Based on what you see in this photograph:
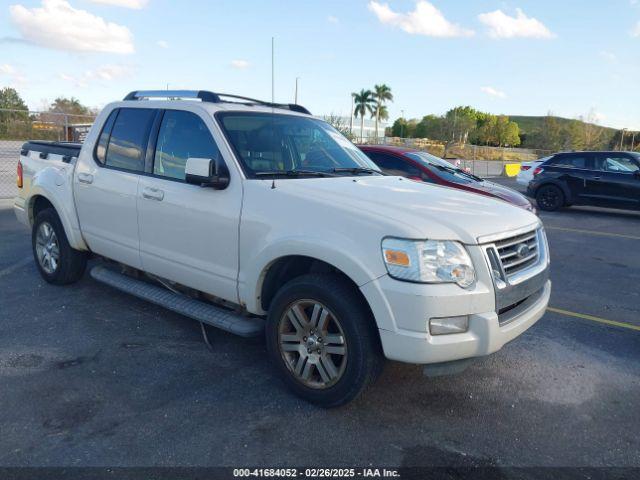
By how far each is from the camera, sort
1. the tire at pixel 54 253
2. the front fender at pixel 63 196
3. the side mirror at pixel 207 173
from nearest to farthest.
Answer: the side mirror at pixel 207 173, the front fender at pixel 63 196, the tire at pixel 54 253

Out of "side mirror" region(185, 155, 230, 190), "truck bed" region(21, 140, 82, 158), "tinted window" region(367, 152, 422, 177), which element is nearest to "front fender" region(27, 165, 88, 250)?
"truck bed" region(21, 140, 82, 158)

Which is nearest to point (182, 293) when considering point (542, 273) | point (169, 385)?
point (169, 385)

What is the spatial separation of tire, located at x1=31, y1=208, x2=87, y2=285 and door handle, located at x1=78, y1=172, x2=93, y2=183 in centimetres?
69

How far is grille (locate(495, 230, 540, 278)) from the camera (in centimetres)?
321

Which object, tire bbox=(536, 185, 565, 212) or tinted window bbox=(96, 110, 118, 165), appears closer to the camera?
tinted window bbox=(96, 110, 118, 165)

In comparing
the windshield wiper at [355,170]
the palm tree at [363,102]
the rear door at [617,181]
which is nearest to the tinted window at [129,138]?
the windshield wiper at [355,170]

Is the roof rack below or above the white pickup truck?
above

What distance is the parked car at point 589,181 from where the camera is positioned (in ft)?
42.2

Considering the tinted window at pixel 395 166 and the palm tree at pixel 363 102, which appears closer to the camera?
the tinted window at pixel 395 166

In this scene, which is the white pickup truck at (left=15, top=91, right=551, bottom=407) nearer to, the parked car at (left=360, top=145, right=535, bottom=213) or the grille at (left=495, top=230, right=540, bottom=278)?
the grille at (left=495, top=230, right=540, bottom=278)

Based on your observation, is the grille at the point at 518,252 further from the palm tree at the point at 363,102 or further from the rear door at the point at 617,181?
the palm tree at the point at 363,102

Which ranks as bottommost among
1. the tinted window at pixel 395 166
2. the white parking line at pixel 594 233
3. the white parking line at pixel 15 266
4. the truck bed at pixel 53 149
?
the white parking line at pixel 594 233

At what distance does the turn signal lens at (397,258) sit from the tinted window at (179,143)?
160 centimetres

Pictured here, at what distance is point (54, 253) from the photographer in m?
5.57
